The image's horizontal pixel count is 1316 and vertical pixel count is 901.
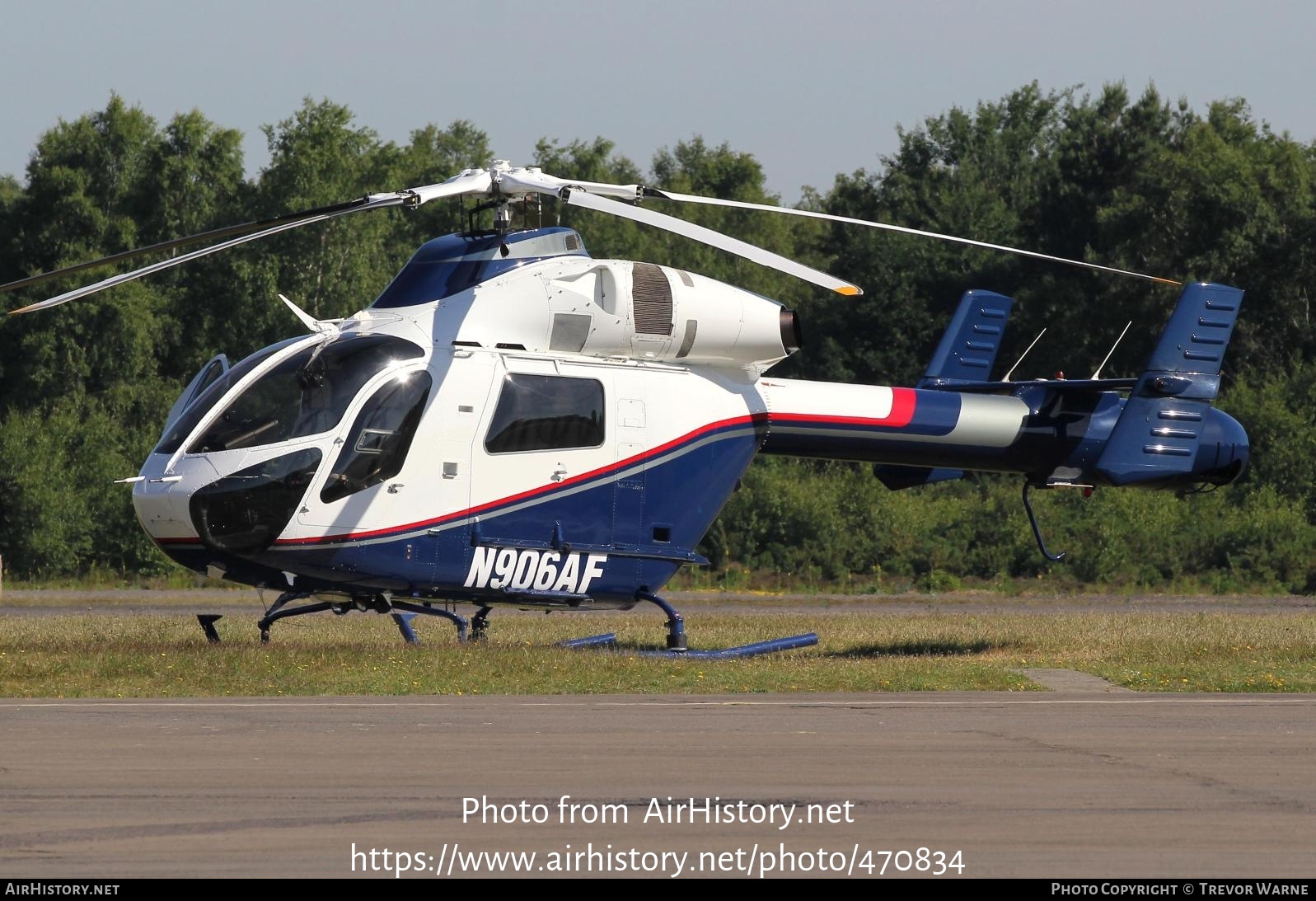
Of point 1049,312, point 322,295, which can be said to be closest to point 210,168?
point 322,295

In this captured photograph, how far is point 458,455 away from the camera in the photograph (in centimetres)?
1562

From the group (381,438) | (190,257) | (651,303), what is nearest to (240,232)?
(190,257)

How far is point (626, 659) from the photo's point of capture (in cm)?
1541

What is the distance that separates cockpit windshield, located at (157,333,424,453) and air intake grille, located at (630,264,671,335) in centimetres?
255

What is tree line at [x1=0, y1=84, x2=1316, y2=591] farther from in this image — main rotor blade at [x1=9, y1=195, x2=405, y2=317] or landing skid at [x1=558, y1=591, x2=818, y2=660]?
main rotor blade at [x1=9, y1=195, x2=405, y2=317]

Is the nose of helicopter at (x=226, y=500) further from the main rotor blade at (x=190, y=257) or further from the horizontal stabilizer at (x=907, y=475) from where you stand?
the horizontal stabilizer at (x=907, y=475)

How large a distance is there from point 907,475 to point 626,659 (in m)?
5.38

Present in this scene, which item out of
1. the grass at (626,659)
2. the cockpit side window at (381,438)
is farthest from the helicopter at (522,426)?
the grass at (626,659)

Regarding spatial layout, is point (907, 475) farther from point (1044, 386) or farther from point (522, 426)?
point (522, 426)

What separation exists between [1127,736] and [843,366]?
39164 mm

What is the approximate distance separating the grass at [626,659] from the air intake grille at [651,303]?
3.29m

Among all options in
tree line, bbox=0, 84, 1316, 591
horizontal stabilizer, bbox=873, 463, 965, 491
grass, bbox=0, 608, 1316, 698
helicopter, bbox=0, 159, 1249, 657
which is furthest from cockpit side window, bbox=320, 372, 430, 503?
tree line, bbox=0, 84, 1316, 591

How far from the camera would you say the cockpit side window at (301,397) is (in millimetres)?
14742
